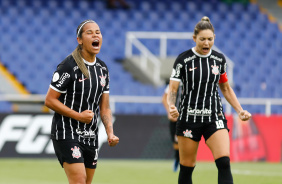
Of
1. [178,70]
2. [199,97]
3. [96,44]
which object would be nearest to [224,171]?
[199,97]

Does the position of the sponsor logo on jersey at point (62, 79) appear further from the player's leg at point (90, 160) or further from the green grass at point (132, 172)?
the green grass at point (132, 172)

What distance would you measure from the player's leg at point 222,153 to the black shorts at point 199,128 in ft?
0.21

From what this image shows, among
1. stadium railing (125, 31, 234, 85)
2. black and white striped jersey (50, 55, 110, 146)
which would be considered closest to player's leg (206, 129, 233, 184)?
black and white striped jersey (50, 55, 110, 146)

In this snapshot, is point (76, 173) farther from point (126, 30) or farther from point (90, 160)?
point (126, 30)

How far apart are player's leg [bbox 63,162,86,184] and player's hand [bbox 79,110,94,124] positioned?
16.9 inches

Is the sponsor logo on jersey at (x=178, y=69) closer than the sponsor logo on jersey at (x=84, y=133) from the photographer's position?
No

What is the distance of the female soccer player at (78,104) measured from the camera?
5910 millimetres

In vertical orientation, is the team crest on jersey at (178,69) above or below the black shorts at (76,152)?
above

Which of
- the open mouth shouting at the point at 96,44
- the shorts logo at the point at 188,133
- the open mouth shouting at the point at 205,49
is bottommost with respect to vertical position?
the shorts logo at the point at 188,133

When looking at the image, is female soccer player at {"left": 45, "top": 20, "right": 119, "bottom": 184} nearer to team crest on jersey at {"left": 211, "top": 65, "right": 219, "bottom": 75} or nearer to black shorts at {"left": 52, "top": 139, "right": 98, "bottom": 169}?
black shorts at {"left": 52, "top": 139, "right": 98, "bottom": 169}

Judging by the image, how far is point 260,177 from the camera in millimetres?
11812

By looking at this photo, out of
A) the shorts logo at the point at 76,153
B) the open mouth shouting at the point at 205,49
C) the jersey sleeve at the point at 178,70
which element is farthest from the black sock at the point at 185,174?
the shorts logo at the point at 76,153

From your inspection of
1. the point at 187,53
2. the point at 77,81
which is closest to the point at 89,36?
the point at 77,81

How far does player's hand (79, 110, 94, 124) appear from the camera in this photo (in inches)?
232
